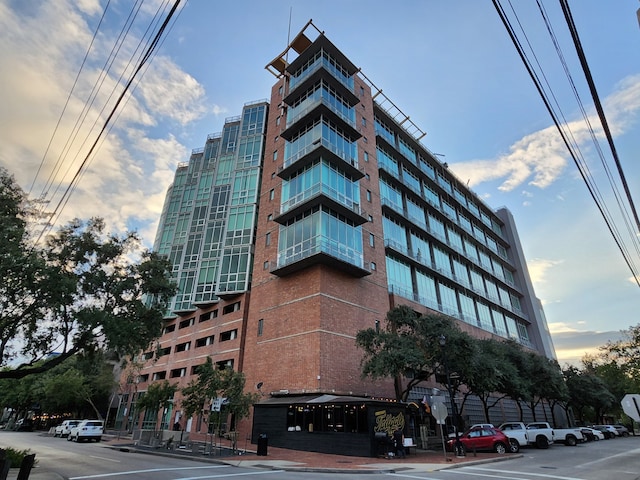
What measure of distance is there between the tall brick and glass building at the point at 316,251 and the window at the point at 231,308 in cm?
12

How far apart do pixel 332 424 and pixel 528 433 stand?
14679 millimetres

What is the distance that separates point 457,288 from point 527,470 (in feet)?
121

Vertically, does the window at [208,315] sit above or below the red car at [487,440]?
above

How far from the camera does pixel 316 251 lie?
97.9ft

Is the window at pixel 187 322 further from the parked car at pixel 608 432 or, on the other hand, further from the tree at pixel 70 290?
the parked car at pixel 608 432

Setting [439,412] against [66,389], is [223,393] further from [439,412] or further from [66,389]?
[66,389]

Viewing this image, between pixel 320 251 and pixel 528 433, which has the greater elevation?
pixel 320 251

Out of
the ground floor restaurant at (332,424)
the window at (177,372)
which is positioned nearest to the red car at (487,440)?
the ground floor restaurant at (332,424)

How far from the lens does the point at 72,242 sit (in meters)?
18.4

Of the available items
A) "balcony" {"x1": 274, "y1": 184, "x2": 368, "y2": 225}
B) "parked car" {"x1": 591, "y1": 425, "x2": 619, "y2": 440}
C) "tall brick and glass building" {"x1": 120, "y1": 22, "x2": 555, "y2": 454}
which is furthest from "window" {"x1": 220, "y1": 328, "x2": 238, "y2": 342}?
"parked car" {"x1": 591, "y1": 425, "x2": 619, "y2": 440}

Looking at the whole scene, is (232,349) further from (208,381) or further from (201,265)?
(208,381)

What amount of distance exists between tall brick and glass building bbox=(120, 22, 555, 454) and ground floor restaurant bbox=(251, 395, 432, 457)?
4.3 inches

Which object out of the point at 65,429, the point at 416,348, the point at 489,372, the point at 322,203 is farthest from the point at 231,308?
the point at 489,372

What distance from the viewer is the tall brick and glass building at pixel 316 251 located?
28078 mm
